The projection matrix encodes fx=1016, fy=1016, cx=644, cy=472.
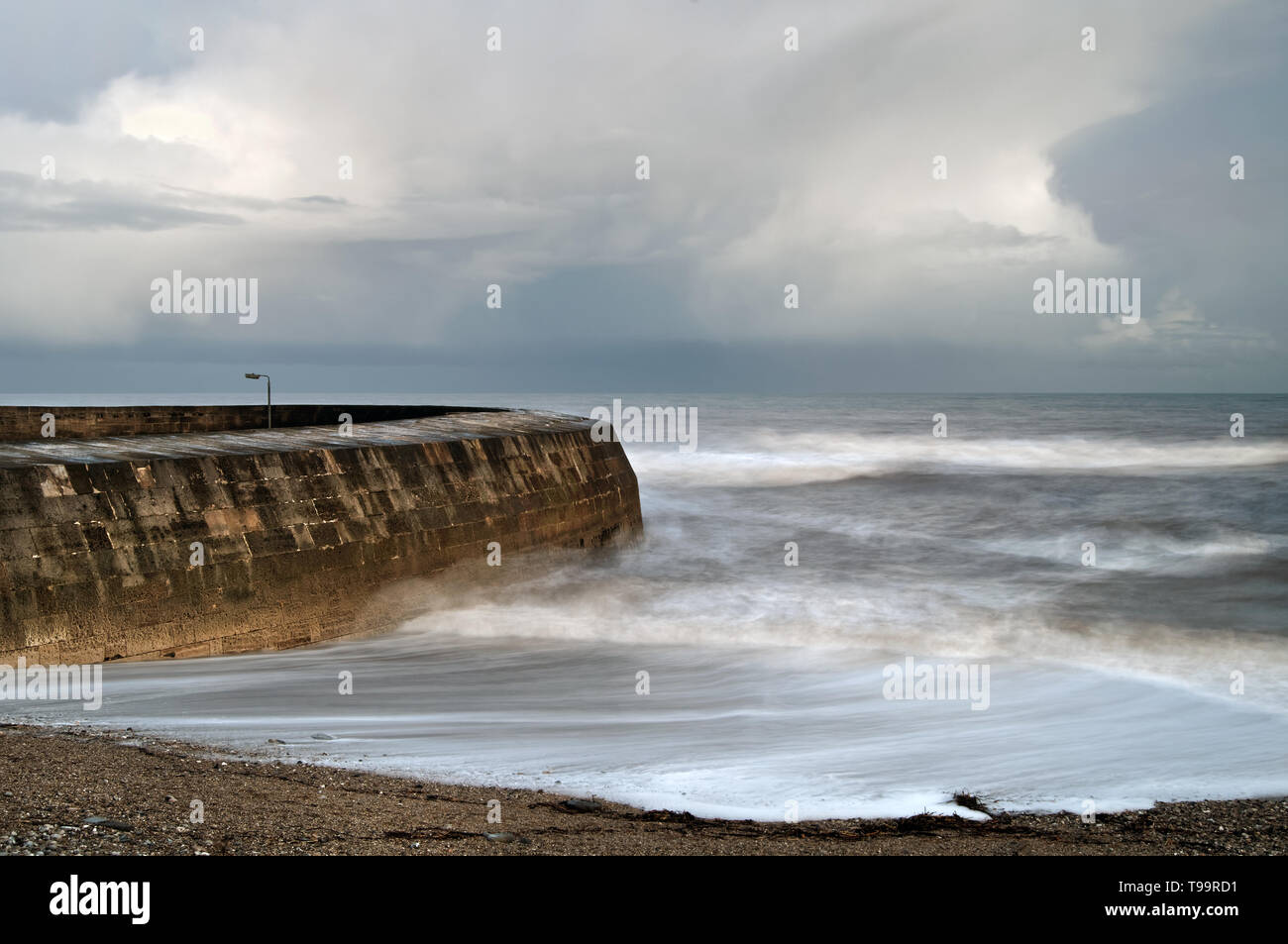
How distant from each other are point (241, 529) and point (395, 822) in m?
4.61

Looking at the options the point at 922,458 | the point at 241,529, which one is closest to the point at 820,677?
the point at 241,529

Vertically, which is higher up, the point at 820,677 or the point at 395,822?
the point at 395,822

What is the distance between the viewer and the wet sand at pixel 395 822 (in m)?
3.54

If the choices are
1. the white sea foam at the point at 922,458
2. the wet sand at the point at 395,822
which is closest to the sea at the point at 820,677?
the wet sand at the point at 395,822

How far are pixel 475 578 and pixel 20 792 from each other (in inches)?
263

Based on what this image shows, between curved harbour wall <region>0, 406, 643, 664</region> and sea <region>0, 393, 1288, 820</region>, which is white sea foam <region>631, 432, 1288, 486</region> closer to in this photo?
sea <region>0, 393, 1288, 820</region>

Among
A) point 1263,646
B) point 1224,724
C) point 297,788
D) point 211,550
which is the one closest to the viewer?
point 297,788

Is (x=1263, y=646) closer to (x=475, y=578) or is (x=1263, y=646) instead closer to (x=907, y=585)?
(x=907, y=585)

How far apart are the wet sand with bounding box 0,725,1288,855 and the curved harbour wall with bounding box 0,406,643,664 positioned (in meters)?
2.08

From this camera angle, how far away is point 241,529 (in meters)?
7.89

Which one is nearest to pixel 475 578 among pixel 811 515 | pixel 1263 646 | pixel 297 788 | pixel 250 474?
pixel 250 474

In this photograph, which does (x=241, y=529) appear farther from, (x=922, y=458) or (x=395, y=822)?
(x=922, y=458)

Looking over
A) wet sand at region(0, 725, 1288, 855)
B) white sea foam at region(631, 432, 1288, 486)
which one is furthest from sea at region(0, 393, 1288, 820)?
white sea foam at region(631, 432, 1288, 486)
